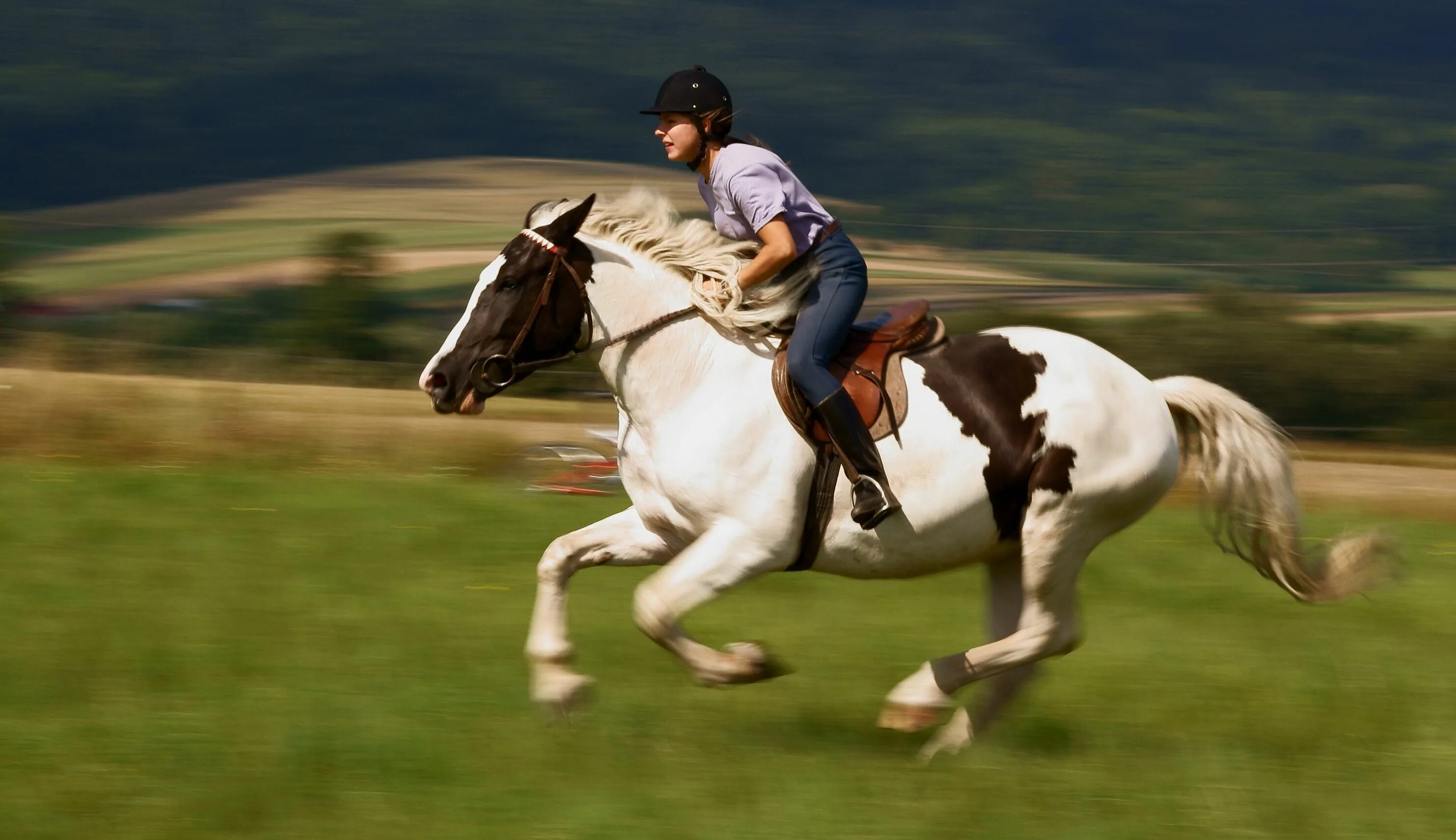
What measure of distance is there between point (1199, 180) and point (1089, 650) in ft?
309

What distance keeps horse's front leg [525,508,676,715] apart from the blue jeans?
2.63 ft

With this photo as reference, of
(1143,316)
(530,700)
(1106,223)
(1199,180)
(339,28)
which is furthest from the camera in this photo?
(339,28)

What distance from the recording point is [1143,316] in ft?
88.6

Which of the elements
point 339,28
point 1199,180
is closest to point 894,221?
point 1199,180

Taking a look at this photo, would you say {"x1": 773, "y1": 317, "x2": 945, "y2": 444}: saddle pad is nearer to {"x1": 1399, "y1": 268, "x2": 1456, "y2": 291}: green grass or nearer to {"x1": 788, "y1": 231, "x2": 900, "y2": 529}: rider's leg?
{"x1": 788, "y1": 231, "x2": 900, "y2": 529}: rider's leg

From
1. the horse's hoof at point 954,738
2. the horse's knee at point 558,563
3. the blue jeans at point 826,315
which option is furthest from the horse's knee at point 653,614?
the horse's hoof at point 954,738

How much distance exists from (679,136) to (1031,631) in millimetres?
2166

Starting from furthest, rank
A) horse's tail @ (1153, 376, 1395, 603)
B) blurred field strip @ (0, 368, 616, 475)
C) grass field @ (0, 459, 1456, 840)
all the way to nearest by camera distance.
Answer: blurred field strip @ (0, 368, 616, 475), horse's tail @ (1153, 376, 1395, 603), grass field @ (0, 459, 1456, 840)

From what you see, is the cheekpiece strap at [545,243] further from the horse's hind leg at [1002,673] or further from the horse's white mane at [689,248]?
the horse's hind leg at [1002,673]

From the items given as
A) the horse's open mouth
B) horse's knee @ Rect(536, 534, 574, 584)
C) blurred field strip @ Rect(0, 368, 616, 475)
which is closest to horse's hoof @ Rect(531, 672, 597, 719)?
horse's knee @ Rect(536, 534, 574, 584)

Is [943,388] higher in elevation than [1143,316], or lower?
higher

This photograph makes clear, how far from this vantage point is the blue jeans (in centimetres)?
530

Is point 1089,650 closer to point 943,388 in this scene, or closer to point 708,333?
point 943,388

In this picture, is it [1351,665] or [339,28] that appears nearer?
[1351,665]
